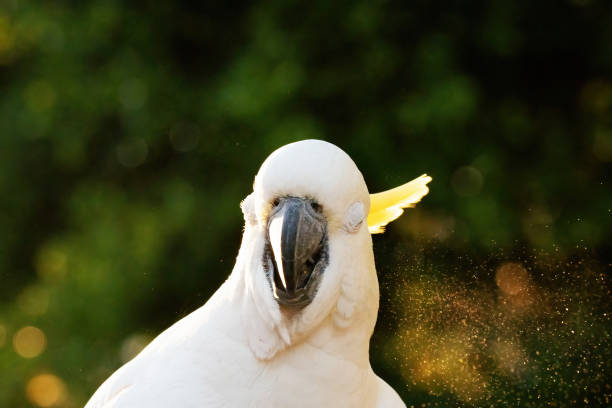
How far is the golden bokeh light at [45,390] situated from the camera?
3215 mm

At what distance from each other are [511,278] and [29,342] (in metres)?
2.08

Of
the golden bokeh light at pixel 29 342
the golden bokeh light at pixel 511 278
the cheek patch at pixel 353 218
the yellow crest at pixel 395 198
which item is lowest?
the golden bokeh light at pixel 511 278

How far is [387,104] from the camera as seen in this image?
3.22 metres

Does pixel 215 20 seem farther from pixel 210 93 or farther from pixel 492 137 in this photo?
pixel 492 137

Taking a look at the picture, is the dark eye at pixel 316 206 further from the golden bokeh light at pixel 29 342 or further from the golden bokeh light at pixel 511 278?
the golden bokeh light at pixel 29 342

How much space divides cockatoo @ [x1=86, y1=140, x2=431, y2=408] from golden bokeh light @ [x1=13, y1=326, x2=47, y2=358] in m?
1.92

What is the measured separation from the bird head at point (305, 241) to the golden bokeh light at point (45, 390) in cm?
205

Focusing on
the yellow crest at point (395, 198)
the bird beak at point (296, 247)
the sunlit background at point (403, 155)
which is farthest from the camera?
the sunlit background at point (403, 155)

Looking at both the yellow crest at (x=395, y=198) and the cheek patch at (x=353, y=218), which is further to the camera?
the yellow crest at (x=395, y=198)

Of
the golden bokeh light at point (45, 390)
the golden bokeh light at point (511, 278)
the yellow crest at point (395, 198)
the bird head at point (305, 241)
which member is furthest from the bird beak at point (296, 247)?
the golden bokeh light at point (45, 390)

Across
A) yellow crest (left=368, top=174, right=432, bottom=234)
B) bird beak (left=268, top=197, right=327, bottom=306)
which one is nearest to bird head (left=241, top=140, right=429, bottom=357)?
bird beak (left=268, top=197, right=327, bottom=306)

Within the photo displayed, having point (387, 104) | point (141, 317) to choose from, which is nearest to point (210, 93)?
point (387, 104)

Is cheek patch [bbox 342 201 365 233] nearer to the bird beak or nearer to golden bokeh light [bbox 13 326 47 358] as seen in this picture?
the bird beak

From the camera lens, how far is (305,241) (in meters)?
1.39
